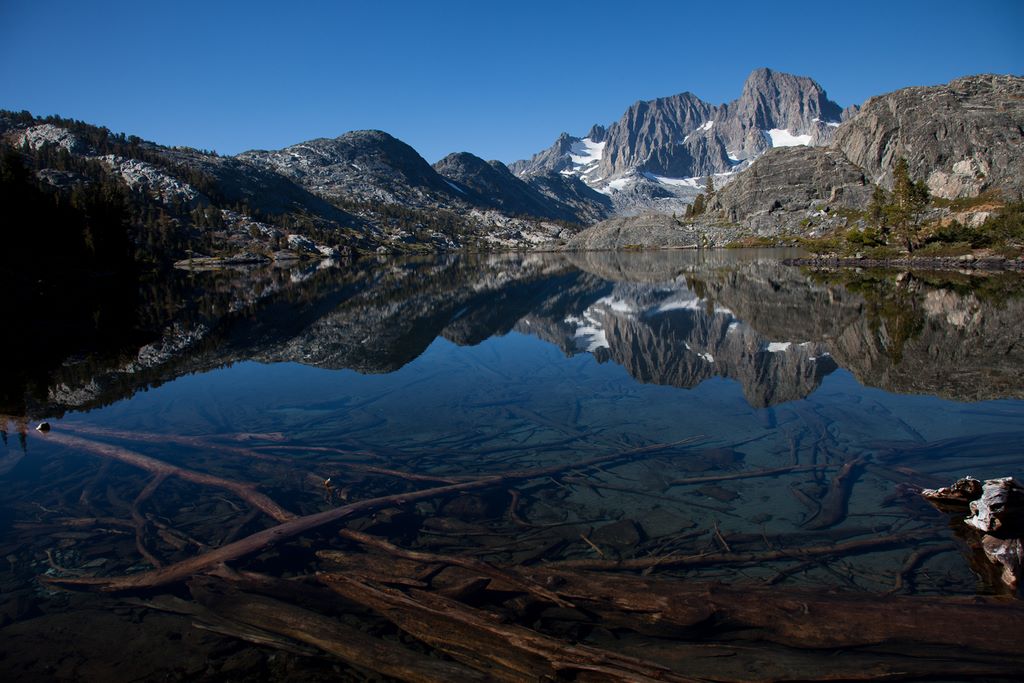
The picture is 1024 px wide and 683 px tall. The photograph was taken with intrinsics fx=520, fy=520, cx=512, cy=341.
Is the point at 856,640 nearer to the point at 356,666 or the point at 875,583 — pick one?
the point at 875,583

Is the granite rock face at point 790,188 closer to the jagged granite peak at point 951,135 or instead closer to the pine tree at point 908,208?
the jagged granite peak at point 951,135

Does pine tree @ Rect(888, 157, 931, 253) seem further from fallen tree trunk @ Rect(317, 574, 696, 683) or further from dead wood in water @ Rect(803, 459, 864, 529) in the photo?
fallen tree trunk @ Rect(317, 574, 696, 683)

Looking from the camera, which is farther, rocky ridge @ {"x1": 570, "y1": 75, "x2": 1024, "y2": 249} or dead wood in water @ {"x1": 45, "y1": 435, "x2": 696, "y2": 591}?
rocky ridge @ {"x1": 570, "y1": 75, "x2": 1024, "y2": 249}

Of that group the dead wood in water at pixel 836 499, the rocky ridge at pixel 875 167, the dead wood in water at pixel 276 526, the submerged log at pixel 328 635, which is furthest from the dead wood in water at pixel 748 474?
the rocky ridge at pixel 875 167

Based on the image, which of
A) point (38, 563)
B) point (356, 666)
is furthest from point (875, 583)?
point (38, 563)

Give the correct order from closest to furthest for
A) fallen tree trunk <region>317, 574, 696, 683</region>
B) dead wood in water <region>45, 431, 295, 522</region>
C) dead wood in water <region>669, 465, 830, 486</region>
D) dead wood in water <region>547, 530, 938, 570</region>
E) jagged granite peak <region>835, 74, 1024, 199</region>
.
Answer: fallen tree trunk <region>317, 574, 696, 683</region> → dead wood in water <region>547, 530, 938, 570</region> → dead wood in water <region>45, 431, 295, 522</region> → dead wood in water <region>669, 465, 830, 486</region> → jagged granite peak <region>835, 74, 1024, 199</region>

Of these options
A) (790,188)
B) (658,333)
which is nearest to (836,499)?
(658,333)

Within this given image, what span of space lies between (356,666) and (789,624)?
538cm

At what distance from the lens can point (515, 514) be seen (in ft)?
33.2

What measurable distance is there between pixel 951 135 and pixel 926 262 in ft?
363

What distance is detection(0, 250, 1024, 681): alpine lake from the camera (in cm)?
639

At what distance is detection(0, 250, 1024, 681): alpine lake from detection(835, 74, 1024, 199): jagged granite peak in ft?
483

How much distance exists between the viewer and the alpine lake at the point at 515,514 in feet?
21.0

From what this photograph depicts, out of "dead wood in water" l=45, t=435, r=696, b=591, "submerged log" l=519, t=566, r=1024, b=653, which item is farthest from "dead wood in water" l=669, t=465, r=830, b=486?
"submerged log" l=519, t=566, r=1024, b=653
